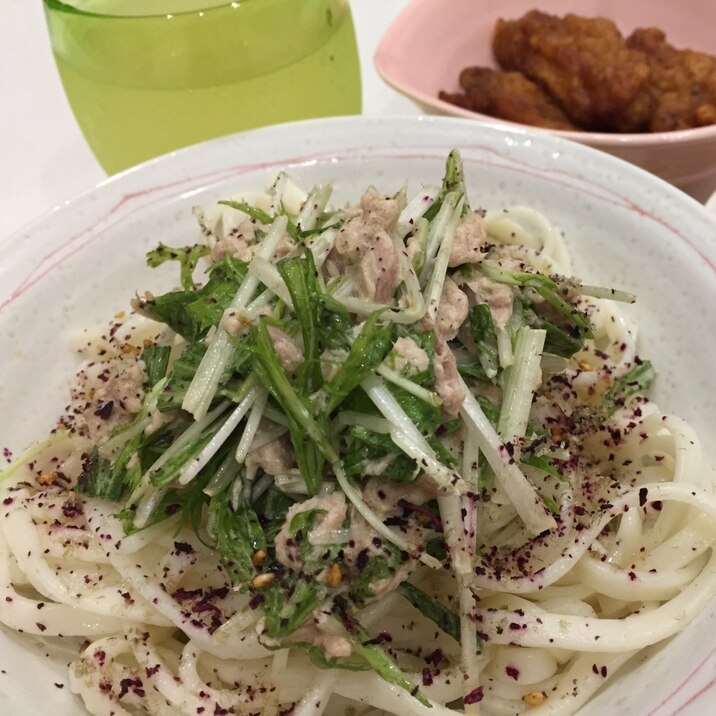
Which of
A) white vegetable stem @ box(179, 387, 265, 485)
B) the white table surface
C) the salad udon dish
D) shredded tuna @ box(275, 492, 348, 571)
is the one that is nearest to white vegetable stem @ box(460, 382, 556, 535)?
the salad udon dish

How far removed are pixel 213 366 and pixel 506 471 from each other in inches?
26.6

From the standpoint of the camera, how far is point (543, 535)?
174 cm

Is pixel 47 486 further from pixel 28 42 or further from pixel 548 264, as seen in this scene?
pixel 28 42

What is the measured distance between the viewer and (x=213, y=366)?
1646 millimetres

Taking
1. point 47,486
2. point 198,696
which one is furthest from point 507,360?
point 47,486

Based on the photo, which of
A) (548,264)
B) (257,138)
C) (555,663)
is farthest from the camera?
(257,138)

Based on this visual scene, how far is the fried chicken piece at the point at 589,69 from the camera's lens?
320 centimetres

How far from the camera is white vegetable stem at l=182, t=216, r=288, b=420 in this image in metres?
1.60

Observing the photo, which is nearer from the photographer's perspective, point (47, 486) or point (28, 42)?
point (47, 486)

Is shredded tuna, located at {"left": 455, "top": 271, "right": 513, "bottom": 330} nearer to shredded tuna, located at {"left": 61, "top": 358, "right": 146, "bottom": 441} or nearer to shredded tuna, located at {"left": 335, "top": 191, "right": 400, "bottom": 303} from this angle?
shredded tuna, located at {"left": 335, "top": 191, "right": 400, "bottom": 303}

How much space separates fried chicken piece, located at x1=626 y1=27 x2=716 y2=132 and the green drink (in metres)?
1.35

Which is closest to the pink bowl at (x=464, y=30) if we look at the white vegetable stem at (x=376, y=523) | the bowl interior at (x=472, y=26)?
the bowl interior at (x=472, y=26)

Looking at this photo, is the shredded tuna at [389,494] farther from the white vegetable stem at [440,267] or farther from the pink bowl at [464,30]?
the pink bowl at [464,30]

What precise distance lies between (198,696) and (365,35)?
4.02 metres
